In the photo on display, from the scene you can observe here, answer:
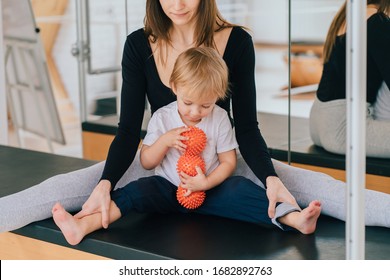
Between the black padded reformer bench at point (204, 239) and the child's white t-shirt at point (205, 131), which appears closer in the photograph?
the black padded reformer bench at point (204, 239)

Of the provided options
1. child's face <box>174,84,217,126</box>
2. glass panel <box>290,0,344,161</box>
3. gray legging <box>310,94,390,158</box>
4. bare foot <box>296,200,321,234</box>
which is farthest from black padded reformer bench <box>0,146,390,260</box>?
glass panel <box>290,0,344,161</box>

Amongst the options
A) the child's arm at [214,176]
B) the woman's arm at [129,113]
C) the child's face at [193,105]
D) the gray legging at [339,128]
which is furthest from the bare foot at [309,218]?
the gray legging at [339,128]

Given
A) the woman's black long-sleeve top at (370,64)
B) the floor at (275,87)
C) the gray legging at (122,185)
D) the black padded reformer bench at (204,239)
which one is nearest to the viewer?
the black padded reformer bench at (204,239)

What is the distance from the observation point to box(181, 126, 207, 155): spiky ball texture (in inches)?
90.8

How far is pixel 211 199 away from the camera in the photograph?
2.40m

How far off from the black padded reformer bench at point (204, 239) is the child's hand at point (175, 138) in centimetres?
22

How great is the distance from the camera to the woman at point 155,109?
234 centimetres

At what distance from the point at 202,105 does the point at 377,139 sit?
1.07 m

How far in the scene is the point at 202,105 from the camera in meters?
2.29

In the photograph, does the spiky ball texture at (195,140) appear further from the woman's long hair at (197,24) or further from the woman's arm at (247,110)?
the woman's long hair at (197,24)

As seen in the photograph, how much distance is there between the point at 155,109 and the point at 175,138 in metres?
0.23

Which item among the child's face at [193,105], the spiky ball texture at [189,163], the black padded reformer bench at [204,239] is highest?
the child's face at [193,105]

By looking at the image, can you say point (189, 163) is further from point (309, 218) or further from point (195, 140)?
point (309, 218)
